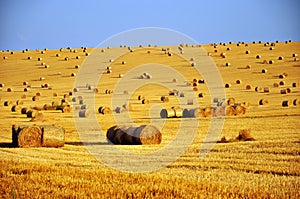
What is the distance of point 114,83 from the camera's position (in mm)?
49906

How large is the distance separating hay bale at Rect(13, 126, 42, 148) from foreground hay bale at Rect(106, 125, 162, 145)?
2.45 meters

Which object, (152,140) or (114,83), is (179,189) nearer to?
(152,140)

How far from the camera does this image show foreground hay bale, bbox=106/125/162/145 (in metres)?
18.0

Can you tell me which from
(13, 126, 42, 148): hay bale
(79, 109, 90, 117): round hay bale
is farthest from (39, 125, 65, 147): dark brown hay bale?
(79, 109, 90, 117): round hay bale

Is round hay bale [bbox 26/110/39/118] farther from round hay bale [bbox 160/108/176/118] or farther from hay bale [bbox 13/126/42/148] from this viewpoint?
hay bale [bbox 13/126/42/148]

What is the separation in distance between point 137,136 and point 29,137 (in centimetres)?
339

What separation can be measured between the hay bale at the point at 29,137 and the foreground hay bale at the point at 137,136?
245 centimetres

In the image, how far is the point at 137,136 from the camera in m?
17.9

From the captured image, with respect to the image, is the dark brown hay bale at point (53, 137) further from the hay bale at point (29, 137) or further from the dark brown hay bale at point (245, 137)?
the dark brown hay bale at point (245, 137)

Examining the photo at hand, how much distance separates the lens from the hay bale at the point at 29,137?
17703 mm

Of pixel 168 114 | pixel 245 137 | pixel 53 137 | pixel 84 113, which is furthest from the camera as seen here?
pixel 84 113

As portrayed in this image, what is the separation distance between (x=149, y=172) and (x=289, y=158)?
363cm

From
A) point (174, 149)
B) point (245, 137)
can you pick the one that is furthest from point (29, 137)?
point (245, 137)

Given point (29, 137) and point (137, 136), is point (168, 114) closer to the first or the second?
point (137, 136)
